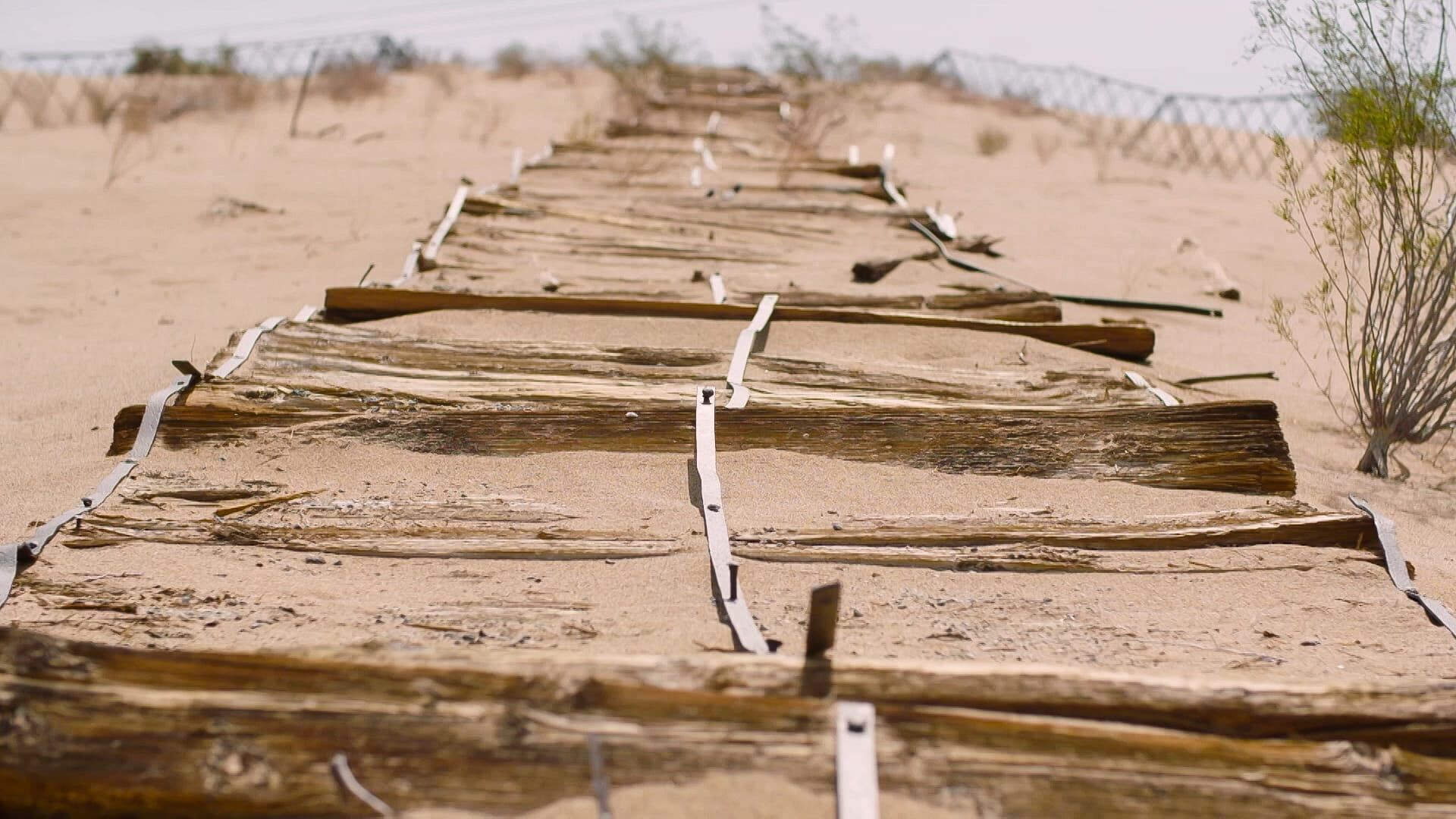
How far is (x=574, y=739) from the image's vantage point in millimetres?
1451

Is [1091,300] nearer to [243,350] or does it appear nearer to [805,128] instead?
[243,350]

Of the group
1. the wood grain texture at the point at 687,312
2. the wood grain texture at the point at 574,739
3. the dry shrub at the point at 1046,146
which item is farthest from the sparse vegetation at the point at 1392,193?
the dry shrub at the point at 1046,146

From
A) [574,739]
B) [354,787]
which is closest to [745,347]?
[574,739]

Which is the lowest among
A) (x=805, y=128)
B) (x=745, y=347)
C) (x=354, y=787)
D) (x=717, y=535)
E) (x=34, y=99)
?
(x=354, y=787)

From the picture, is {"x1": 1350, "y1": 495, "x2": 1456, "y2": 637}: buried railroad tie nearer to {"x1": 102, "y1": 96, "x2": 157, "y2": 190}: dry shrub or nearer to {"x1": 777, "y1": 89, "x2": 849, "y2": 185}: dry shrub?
{"x1": 777, "y1": 89, "x2": 849, "y2": 185}: dry shrub

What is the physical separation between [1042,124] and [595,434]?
1668cm

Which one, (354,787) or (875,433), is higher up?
(875,433)

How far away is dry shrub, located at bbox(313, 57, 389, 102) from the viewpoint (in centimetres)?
1622

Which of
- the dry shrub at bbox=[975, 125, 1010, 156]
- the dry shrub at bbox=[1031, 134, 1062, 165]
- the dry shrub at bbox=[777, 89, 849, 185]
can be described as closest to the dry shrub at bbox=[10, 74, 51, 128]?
the dry shrub at bbox=[777, 89, 849, 185]

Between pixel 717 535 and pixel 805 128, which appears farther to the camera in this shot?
pixel 805 128

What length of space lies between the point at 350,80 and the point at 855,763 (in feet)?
57.1

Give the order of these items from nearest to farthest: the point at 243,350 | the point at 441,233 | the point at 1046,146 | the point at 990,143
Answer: the point at 243,350, the point at 441,233, the point at 990,143, the point at 1046,146

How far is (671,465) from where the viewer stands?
3047 millimetres

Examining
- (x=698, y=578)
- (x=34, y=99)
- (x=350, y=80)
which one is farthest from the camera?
(x=350, y=80)
